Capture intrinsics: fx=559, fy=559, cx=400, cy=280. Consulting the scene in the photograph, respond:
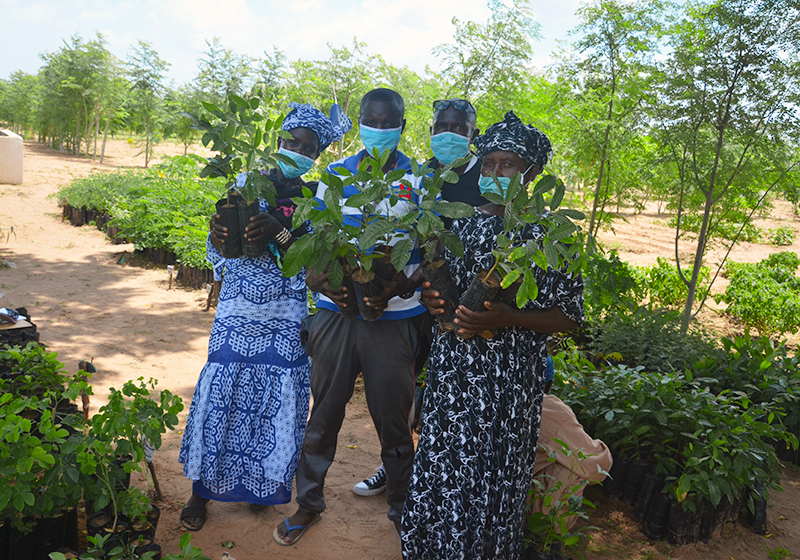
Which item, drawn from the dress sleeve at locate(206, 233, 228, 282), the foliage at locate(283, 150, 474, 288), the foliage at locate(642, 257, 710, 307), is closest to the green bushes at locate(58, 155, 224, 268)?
the dress sleeve at locate(206, 233, 228, 282)

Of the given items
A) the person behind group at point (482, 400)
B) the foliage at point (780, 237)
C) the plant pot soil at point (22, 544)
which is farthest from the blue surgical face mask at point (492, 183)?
the foliage at point (780, 237)

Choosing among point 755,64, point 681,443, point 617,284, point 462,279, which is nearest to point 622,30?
point 755,64

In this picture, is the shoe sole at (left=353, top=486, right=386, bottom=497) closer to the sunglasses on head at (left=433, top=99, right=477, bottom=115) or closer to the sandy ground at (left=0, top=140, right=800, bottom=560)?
the sandy ground at (left=0, top=140, right=800, bottom=560)

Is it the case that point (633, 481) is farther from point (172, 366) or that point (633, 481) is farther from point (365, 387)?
point (172, 366)

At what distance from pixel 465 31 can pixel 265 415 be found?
706 centimetres

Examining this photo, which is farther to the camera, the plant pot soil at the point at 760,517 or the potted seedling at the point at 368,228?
the plant pot soil at the point at 760,517

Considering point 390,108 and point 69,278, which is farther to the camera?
point 69,278

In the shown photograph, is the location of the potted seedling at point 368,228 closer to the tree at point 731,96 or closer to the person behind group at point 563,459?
the person behind group at point 563,459

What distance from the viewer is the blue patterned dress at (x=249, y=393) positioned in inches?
95.3

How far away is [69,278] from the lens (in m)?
7.11

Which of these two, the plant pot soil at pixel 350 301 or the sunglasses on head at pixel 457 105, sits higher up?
the sunglasses on head at pixel 457 105

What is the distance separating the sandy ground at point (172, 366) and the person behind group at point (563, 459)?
40 cm

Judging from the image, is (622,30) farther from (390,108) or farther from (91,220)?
(91,220)

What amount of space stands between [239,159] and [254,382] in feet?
3.20
